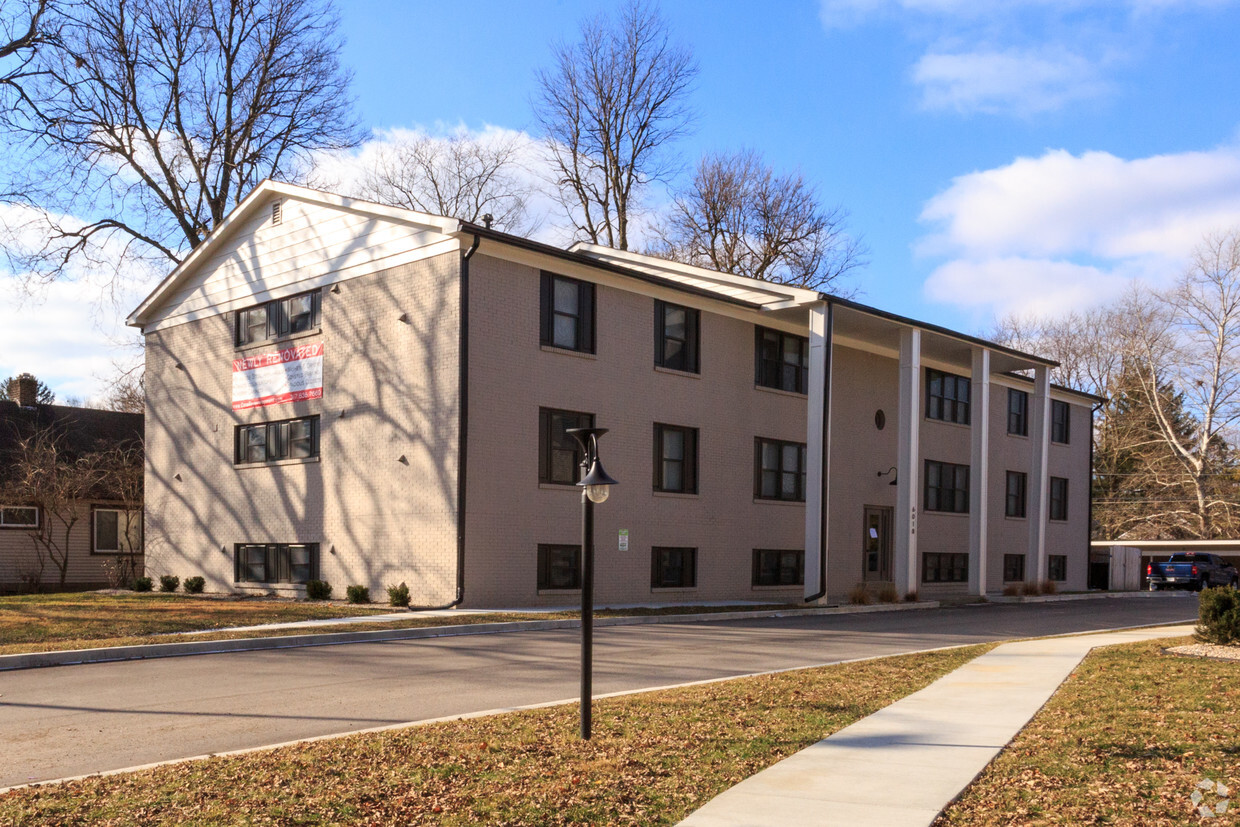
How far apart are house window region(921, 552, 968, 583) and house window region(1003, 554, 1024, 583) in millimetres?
2468

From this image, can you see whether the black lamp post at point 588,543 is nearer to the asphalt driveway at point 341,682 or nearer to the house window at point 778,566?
the asphalt driveway at point 341,682

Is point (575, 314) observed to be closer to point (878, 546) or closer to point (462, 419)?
point (462, 419)

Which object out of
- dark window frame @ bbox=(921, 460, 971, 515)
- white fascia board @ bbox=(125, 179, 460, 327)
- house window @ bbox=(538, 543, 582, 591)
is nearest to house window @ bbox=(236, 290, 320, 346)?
white fascia board @ bbox=(125, 179, 460, 327)

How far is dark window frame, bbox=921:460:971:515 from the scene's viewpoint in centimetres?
3471

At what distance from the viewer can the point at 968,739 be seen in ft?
28.6

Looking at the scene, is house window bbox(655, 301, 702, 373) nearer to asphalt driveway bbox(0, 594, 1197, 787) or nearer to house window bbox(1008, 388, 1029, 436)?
asphalt driveway bbox(0, 594, 1197, 787)

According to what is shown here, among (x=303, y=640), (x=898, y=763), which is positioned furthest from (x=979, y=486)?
(x=898, y=763)

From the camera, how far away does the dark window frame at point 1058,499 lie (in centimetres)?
4034

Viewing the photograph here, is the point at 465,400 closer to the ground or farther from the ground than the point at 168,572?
farther from the ground

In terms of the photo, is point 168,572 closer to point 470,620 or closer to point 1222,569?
point 470,620

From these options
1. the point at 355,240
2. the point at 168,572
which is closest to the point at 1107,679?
the point at 355,240

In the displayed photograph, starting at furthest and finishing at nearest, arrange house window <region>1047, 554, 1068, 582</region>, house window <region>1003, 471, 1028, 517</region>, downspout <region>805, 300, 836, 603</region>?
house window <region>1047, 554, 1068, 582</region> → house window <region>1003, 471, 1028, 517</region> → downspout <region>805, 300, 836, 603</region>

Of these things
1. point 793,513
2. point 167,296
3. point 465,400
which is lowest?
point 793,513

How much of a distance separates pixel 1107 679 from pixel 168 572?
80.2 feet
